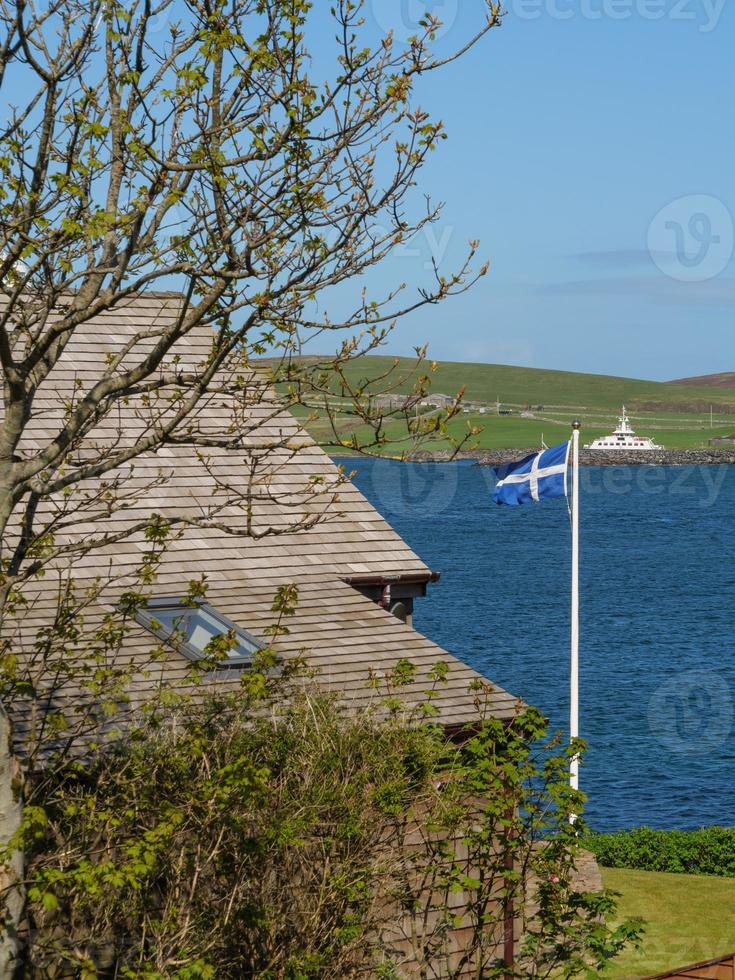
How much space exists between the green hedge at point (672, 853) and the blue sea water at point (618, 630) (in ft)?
24.2

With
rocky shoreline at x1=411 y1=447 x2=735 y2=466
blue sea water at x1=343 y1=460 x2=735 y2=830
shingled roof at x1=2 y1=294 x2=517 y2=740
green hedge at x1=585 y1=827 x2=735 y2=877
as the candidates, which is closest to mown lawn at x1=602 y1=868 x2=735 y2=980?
green hedge at x1=585 y1=827 x2=735 y2=877

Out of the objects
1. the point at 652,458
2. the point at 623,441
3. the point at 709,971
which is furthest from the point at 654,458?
the point at 709,971

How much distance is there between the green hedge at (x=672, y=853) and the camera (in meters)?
22.7

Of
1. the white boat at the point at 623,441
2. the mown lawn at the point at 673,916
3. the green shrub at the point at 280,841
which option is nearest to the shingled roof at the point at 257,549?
the green shrub at the point at 280,841

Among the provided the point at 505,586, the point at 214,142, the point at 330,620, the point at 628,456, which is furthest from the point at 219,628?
the point at 628,456

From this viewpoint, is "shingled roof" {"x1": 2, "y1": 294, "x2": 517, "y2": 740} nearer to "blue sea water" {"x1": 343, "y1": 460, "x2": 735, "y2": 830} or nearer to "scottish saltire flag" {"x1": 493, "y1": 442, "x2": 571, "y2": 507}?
"scottish saltire flag" {"x1": 493, "y1": 442, "x2": 571, "y2": 507}

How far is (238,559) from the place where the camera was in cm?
1830

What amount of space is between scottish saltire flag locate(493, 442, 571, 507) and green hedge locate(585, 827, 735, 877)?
20.0ft

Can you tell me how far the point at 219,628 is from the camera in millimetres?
15898

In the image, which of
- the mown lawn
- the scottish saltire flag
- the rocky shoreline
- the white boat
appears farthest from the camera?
the white boat

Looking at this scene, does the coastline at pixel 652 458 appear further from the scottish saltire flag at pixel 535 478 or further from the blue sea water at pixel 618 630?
the scottish saltire flag at pixel 535 478

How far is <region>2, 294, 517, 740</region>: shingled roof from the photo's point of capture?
51.3 feet

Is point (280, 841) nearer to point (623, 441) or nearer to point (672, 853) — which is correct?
point (672, 853)

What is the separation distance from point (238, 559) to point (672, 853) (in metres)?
9.96
